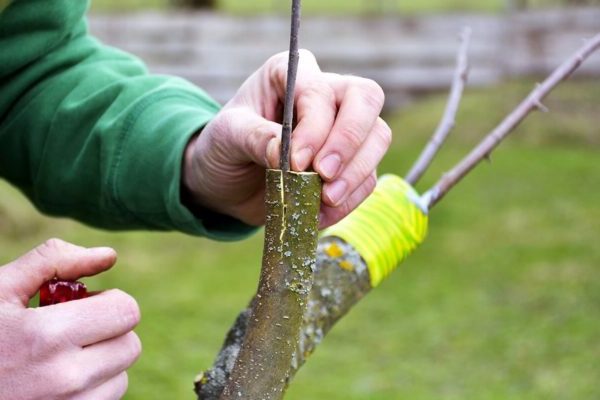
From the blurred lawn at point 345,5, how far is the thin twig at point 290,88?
510 centimetres

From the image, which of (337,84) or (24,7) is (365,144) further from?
(24,7)

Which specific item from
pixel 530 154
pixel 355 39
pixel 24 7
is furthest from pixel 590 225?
pixel 24 7

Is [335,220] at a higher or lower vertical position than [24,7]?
lower

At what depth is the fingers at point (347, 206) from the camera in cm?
87

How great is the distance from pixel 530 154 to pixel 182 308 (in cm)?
188

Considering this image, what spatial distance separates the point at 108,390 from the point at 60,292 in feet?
0.29

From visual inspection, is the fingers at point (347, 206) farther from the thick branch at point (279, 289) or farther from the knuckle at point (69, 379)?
the knuckle at point (69, 379)

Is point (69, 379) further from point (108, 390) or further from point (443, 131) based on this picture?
point (443, 131)

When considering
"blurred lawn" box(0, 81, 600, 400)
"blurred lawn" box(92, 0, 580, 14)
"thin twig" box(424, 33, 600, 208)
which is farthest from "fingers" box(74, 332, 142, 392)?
"blurred lawn" box(92, 0, 580, 14)

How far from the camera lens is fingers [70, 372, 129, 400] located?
73cm

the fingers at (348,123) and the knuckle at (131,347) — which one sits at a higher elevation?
the fingers at (348,123)

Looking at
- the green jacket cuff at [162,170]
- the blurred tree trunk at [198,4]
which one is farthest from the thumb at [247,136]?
the blurred tree trunk at [198,4]

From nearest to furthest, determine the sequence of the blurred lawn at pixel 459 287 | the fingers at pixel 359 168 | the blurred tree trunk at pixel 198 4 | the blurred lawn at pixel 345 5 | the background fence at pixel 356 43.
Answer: the fingers at pixel 359 168
the blurred lawn at pixel 459 287
the background fence at pixel 356 43
the blurred lawn at pixel 345 5
the blurred tree trunk at pixel 198 4

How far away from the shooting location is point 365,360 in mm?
2879
